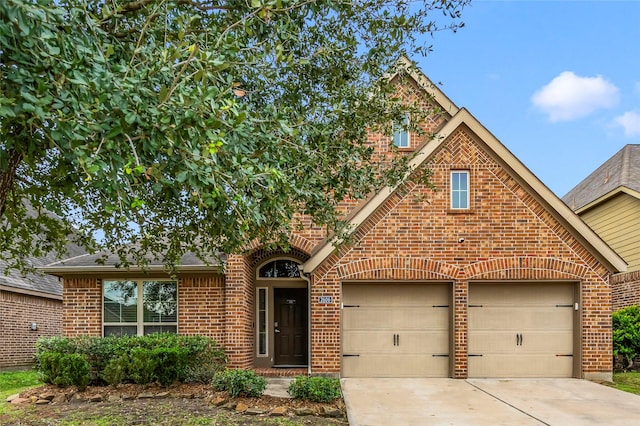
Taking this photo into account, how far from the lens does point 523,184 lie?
12727 mm

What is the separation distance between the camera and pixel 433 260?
1278 centimetres

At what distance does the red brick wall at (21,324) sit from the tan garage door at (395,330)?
10.7 metres

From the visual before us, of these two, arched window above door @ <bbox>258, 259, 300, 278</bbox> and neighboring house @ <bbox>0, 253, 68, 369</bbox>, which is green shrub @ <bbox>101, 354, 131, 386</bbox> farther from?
neighboring house @ <bbox>0, 253, 68, 369</bbox>

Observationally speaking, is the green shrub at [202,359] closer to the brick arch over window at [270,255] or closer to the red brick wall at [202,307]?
the red brick wall at [202,307]

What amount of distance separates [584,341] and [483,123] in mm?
5585

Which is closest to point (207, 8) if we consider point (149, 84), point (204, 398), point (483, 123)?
point (149, 84)

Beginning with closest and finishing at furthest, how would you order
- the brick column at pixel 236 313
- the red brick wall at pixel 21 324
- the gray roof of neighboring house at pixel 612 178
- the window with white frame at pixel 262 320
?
the brick column at pixel 236 313 → the window with white frame at pixel 262 320 → the red brick wall at pixel 21 324 → the gray roof of neighboring house at pixel 612 178

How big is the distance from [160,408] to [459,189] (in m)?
8.08

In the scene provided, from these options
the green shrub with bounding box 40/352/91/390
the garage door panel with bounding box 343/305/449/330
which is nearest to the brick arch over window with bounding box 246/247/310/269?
the garage door panel with bounding box 343/305/449/330

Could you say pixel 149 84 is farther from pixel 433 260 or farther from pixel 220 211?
pixel 433 260

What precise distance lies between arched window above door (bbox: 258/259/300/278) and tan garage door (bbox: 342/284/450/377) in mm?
2060

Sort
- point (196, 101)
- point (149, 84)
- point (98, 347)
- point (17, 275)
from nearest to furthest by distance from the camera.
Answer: point (196, 101), point (149, 84), point (98, 347), point (17, 275)

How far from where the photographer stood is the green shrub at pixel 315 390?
29.9 feet

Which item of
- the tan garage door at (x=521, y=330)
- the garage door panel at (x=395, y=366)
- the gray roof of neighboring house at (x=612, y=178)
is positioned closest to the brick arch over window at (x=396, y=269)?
the tan garage door at (x=521, y=330)
